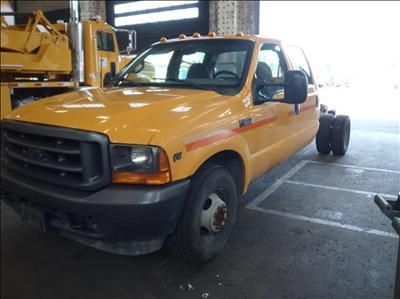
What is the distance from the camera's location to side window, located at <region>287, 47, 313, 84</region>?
12.9ft

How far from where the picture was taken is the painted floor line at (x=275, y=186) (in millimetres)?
3962

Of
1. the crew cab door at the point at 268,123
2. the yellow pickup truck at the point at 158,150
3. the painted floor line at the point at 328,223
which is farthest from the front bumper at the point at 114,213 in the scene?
the painted floor line at the point at 328,223

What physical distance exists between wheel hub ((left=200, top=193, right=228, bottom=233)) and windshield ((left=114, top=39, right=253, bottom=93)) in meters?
0.88

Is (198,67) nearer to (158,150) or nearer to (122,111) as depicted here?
(122,111)

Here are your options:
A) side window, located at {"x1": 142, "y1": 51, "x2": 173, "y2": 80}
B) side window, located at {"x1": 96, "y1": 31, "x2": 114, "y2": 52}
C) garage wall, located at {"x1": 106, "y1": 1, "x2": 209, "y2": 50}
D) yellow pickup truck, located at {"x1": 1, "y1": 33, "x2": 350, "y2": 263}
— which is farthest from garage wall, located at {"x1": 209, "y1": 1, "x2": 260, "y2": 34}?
side window, located at {"x1": 96, "y1": 31, "x2": 114, "y2": 52}

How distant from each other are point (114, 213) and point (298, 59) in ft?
9.78

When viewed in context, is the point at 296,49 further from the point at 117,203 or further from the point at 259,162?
the point at 117,203

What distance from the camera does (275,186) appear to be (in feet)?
14.4

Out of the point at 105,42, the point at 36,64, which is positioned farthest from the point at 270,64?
the point at 105,42

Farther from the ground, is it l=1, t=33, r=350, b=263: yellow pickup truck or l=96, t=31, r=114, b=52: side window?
l=96, t=31, r=114, b=52: side window

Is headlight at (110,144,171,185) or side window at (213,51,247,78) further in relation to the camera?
side window at (213,51,247,78)

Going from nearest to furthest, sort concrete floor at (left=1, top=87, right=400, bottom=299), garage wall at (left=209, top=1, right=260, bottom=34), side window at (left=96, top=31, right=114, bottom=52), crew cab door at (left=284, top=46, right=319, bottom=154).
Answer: concrete floor at (left=1, top=87, right=400, bottom=299), garage wall at (left=209, top=1, right=260, bottom=34), crew cab door at (left=284, top=46, right=319, bottom=154), side window at (left=96, top=31, right=114, bottom=52)

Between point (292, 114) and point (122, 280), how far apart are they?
2.30 meters

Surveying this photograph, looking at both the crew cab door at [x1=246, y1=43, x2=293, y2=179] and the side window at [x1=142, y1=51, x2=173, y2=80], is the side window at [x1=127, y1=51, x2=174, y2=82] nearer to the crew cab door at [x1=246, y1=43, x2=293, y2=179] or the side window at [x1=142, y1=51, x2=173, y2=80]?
the side window at [x1=142, y1=51, x2=173, y2=80]
